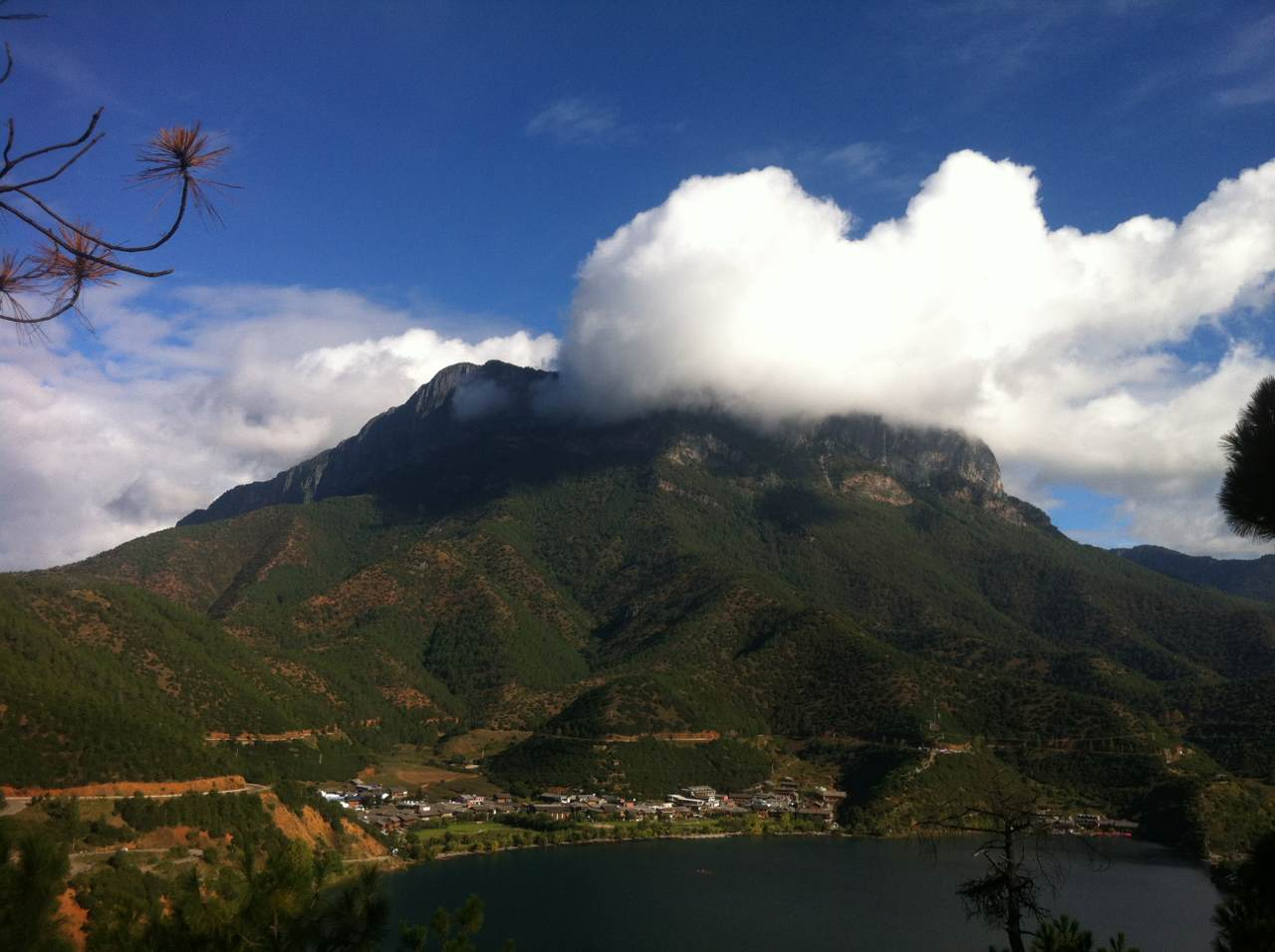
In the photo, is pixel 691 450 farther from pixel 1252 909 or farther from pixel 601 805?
pixel 1252 909

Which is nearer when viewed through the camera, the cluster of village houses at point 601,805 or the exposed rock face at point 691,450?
the cluster of village houses at point 601,805

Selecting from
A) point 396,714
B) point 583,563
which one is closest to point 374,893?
point 396,714

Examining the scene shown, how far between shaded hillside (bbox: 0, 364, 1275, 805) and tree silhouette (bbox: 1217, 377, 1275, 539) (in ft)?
155

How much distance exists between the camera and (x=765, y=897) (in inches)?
2159

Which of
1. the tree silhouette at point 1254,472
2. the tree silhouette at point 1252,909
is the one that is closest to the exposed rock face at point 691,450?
the tree silhouette at point 1252,909

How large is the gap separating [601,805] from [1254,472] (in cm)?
7615

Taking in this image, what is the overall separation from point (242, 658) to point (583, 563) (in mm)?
72501

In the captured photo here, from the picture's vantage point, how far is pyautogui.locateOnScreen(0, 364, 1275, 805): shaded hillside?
91188 mm

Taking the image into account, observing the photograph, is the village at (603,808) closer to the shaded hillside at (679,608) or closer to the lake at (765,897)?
the lake at (765,897)

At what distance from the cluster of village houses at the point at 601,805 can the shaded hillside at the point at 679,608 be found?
9390 millimetres

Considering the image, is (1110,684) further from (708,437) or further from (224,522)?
(224,522)

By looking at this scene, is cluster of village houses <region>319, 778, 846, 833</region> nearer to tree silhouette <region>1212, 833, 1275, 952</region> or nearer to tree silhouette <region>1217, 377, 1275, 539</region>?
tree silhouette <region>1212, 833, 1275, 952</region>

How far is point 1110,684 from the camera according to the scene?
349 ft

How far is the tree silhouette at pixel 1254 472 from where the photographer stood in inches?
414
